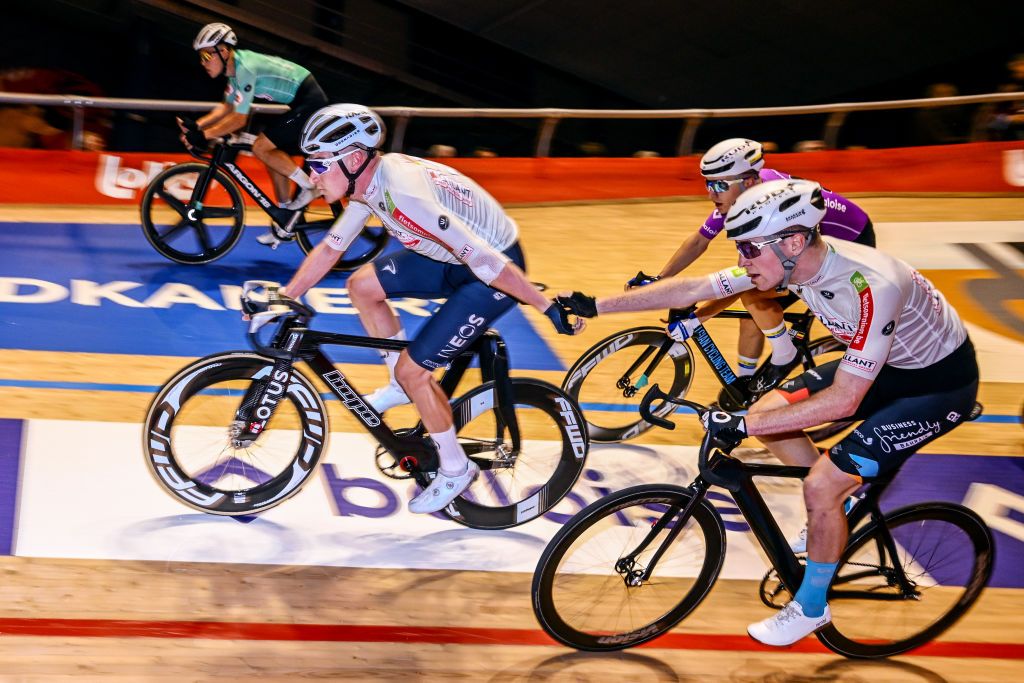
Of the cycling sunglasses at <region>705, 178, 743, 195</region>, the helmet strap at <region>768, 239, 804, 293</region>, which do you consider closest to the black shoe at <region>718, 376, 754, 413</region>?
the cycling sunglasses at <region>705, 178, 743, 195</region>

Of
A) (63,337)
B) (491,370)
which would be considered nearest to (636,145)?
(63,337)

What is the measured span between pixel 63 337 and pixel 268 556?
8.74 feet

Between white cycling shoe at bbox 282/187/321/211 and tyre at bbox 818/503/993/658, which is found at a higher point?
tyre at bbox 818/503/993/658

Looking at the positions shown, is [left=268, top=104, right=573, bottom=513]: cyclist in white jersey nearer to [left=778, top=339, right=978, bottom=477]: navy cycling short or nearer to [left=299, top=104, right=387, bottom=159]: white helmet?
[left=299, top=104, right=387, bottom=159]: white helmet

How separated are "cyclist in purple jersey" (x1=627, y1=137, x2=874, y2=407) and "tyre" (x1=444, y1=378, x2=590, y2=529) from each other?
758 millimetres

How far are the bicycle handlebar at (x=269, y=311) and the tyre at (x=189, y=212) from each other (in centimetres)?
331

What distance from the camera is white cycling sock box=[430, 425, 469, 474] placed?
13.0 feet

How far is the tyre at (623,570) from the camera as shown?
3.29m

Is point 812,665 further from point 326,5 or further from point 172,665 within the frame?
point 326,5

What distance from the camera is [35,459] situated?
445 cm

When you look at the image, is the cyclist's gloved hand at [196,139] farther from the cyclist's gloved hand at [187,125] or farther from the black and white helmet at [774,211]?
the black and white helmet at [774,211]

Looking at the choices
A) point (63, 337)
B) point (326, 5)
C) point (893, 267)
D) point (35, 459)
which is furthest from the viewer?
point (326, 5)

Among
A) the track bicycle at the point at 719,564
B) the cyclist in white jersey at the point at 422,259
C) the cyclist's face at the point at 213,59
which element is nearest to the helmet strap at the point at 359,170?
the cyclist in white jersey at the point at 422,259

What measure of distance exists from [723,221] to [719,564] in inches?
73.9
